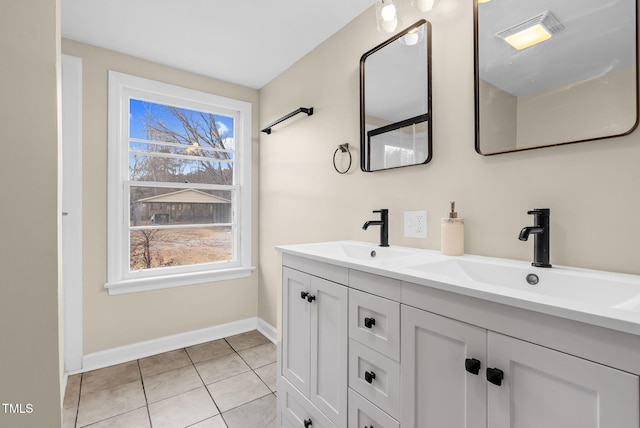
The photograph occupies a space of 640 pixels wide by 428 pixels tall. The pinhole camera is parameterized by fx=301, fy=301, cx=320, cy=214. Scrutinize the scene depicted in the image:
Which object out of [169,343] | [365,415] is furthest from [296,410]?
[169,343]

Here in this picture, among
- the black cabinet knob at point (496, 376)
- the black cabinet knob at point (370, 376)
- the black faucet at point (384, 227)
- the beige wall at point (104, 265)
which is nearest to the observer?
the black cabinet knob at point (496, 376)

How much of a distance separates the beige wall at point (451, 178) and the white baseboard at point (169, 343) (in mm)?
958

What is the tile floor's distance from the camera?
172 centimetres

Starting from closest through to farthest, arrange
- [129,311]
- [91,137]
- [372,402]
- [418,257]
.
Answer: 1. [372,402]
2. [418,257]
3. [91,137]
4. [129,311]

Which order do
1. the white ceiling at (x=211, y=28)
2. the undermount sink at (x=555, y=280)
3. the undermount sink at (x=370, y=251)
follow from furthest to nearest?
the white ceiling at (x=211, y=28)
the undermount sink at (x=370, y=251)
the undermount sink at (x=555, y=280)

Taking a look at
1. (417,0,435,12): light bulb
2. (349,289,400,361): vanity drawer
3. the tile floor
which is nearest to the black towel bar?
(417,0,435,12): light bulb

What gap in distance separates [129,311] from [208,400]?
3.54 feet

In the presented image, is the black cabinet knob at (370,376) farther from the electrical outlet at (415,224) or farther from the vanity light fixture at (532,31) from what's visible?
the vanity light fixture at (532,31)

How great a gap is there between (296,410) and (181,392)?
981mm

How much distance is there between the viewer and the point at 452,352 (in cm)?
82

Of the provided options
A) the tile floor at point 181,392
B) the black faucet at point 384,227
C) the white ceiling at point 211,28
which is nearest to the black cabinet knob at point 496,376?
the black faucet at point 384,227

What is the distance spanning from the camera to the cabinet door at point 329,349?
1.19 metres

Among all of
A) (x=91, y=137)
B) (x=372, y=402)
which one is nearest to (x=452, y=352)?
(x=372, y=402)

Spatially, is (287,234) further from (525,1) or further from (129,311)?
(525,1)
